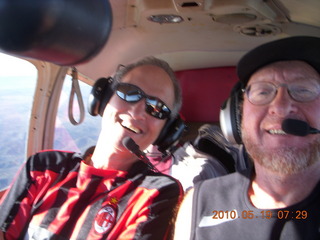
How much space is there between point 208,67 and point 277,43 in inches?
49.0

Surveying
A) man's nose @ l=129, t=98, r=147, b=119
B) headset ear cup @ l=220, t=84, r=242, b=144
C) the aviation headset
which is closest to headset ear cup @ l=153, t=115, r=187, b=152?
the aviation headset

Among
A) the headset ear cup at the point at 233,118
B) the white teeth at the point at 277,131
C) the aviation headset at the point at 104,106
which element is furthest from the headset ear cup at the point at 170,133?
the white teeth at the point at 277,131

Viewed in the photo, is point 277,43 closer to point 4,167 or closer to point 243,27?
point 243,27

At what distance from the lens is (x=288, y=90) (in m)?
1.16

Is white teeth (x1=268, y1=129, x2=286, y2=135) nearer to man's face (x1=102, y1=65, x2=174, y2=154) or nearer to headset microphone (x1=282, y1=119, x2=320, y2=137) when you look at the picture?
headset microphone (x1=282, y1=119, x2=320, y2=137)

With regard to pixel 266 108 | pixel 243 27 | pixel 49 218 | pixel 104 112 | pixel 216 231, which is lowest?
pixel 49 218

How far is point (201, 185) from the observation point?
52.1 inches

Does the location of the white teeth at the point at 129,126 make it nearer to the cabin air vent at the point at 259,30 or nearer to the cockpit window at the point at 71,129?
the cockpit window at the point at 71,129

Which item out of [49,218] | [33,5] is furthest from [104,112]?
[33,5]

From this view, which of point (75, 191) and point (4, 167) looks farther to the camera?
point (4, 167)

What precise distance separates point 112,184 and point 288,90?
0.82 meters

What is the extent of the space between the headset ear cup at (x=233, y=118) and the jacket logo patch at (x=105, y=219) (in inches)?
22.8

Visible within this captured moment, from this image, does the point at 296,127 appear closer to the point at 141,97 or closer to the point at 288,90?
the point at 288,90

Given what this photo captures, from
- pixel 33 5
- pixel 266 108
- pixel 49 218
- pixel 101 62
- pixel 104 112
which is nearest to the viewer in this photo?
pixel 33 5
